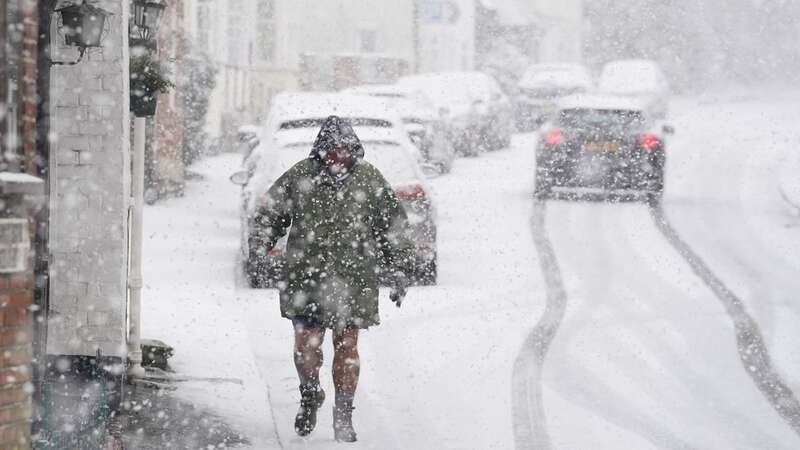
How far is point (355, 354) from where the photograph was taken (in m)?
7.47

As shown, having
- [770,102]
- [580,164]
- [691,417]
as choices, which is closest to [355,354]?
[691,417]

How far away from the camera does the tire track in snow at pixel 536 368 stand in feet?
25.7

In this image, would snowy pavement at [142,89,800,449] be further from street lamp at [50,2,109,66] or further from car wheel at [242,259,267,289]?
street lamp at [50,2,109,66]

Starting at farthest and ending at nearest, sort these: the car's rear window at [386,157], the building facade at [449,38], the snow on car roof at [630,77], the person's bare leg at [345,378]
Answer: the building facade at [449,38] < the snow on car roof at [630,77] < the car's rear window at [386,157] < the person's bare leg at [345,378]

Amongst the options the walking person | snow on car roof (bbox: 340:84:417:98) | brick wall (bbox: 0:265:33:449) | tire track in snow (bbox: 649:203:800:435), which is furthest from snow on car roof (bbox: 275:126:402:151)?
snow on car roof (bbox: 340:84:417:98)

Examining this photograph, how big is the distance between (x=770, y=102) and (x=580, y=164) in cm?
3315

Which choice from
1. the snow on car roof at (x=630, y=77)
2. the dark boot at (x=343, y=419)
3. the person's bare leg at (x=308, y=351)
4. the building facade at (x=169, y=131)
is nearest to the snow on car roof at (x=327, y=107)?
the building facade at (x=169, y=131)

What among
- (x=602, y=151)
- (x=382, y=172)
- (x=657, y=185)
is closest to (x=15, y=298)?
(x=382, y=172)

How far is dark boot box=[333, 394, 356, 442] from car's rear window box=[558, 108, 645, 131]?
12.8 m

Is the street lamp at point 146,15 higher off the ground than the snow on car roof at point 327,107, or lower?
higher

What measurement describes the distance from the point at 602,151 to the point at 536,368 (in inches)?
410

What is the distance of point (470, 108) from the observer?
28078mm

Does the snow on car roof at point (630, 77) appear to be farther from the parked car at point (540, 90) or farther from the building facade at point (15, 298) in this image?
the building facade at point (15, 298)

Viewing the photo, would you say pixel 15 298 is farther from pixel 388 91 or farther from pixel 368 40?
pixel 368 40
